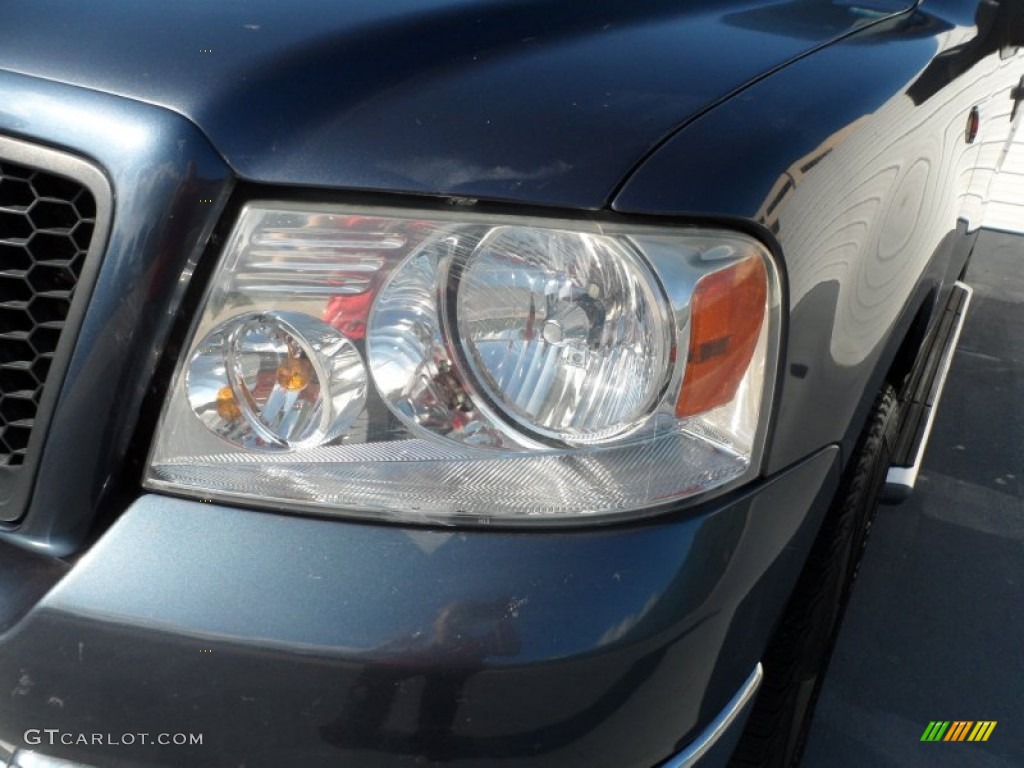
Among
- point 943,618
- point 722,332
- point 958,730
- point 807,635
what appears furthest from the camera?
point 943,618

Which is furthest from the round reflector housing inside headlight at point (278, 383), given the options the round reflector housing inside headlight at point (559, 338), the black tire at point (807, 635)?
the black tire at point (807, 635)

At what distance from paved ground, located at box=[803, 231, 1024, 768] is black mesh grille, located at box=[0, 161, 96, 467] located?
1657mm

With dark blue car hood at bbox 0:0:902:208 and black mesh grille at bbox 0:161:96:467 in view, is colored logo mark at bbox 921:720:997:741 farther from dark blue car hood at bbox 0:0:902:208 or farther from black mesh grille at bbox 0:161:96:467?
black mesh grille at bbox 0:161:96:467

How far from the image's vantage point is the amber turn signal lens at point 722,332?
109 centimetres

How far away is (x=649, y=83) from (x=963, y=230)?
1.78 m

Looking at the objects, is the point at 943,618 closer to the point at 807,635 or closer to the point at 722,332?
the point at 807,635

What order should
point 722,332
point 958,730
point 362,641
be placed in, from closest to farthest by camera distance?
point 362,641, point 722,332, point 958,730

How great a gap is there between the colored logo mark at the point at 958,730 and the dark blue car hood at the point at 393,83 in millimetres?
1523

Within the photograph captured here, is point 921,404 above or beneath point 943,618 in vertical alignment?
above

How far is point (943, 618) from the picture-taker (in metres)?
2.55

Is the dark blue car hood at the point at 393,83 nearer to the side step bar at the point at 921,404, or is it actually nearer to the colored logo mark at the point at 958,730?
the side step bar at the point at 921,404

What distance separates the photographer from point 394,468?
1.10 meters

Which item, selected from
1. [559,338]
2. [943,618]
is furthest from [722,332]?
[943,618]

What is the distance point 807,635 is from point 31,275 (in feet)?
3.80
